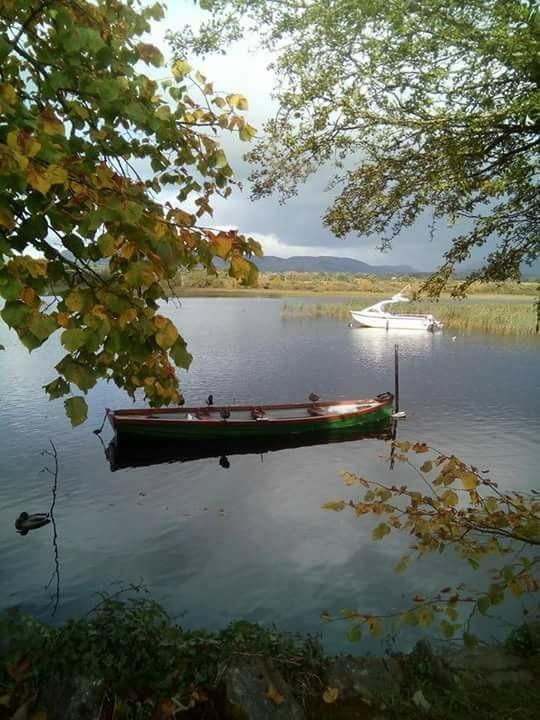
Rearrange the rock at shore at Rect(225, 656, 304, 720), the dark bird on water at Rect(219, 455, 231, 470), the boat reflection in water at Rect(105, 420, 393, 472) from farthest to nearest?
the boat reflection in water at Rect(105, 420, 393, 472)
the dark bird on water at Rect(219, 455, 231, 470)
the rock at shore at Rect(225, 656, 304, 720)

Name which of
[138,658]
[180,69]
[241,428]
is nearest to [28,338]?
[180,69]

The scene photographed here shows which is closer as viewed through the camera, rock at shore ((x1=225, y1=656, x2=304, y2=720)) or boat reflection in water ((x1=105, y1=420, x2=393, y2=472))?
rock at shore ((x1=225, y1=656, x2=304, y2=720))

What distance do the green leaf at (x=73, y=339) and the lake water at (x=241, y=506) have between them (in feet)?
21.6

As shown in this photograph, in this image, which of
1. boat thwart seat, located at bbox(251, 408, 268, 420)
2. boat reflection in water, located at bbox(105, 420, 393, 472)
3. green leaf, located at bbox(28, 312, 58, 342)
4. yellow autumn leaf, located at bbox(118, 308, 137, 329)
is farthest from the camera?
boat thwart seat, located at bbox(251, 408, 268, 420)

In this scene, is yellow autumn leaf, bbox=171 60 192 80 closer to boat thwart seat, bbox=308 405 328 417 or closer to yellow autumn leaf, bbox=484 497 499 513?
yellow autumn leaf, bbox=484 497 499 513

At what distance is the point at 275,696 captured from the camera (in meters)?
4.26

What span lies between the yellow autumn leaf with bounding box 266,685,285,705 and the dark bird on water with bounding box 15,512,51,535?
8176 mm

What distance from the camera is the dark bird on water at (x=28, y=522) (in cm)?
1048

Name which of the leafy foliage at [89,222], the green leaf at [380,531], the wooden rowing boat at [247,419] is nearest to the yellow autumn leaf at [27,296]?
the leafy foliage at [89,222]

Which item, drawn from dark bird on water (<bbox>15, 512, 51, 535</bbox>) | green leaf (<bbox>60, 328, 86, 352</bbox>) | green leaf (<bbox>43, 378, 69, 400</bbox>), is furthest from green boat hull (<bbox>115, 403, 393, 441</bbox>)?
green leaf (<bbox>60, 328, 86, 352</bbox>)

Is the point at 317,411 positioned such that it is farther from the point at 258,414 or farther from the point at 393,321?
the point at 393,321

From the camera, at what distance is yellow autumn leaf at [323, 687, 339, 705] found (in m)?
4.44

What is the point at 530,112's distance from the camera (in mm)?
5141

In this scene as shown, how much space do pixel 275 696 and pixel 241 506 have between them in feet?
27.3
